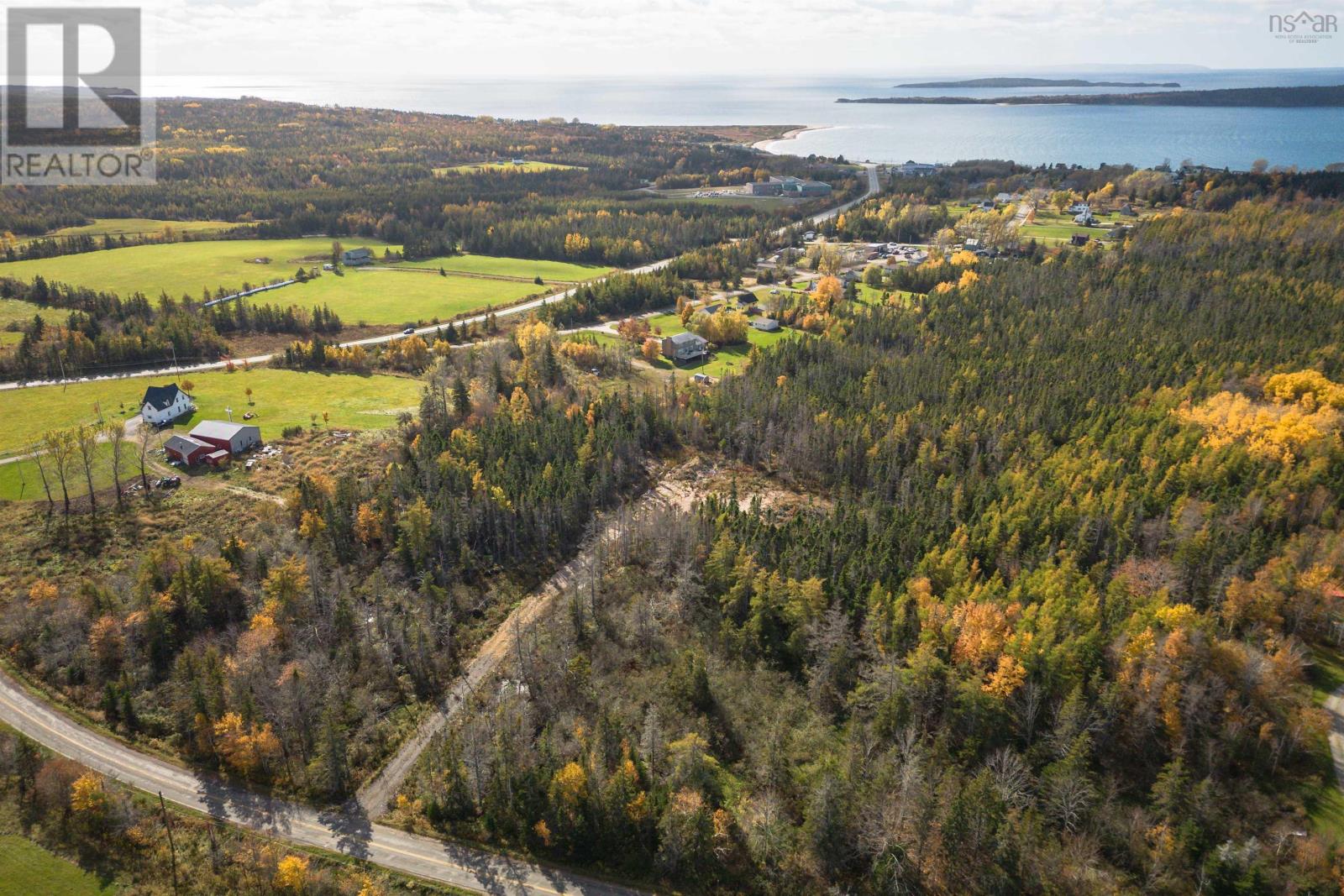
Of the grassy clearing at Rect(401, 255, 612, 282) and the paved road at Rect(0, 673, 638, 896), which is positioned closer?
the paved road at Rect(0, 673, 638, 896)

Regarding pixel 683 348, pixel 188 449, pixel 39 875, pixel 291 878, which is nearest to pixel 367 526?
pixel 188 449

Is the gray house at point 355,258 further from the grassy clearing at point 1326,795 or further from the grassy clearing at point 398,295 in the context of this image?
the grassy clearing at point 1326,795

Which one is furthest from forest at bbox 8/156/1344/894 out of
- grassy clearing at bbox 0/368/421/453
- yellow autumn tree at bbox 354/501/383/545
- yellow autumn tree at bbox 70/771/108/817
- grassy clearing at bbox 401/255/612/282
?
grassy clearing at bbox 401/255/612/282

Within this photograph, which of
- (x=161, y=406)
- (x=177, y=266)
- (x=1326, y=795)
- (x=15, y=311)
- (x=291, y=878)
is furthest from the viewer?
(x=177, y=266)

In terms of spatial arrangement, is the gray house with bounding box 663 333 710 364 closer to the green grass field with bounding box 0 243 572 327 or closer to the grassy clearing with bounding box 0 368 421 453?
the grassy clearing with bounding box 0 368 421 453

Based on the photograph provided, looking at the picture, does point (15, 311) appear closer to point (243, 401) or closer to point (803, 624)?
point (243, 401)

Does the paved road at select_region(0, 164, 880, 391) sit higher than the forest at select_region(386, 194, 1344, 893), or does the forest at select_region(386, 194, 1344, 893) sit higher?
the paved road at select_region(0, 164, 880, 391)
